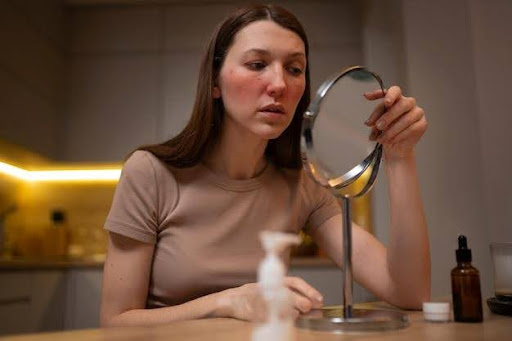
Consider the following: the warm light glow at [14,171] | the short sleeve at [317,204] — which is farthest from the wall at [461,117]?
the warm light glow at [14,171]

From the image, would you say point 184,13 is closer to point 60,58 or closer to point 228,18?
point 60,58

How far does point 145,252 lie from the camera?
841 mm

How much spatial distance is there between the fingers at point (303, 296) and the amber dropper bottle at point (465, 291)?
0.18m

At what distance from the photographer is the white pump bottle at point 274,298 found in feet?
1.04

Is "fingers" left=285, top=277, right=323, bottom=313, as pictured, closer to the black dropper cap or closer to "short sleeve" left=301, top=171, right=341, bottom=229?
the black dropper cap

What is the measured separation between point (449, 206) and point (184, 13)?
1.69 m

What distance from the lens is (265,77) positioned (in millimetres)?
772

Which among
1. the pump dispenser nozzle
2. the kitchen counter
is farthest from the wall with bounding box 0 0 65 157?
the pump dispenser nozzle

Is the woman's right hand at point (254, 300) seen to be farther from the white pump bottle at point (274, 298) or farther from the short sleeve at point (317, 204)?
the short sleeve at point (317, 204)

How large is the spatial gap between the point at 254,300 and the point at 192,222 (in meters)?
0.36

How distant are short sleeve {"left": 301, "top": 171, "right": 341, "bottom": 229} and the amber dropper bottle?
1.46 feet

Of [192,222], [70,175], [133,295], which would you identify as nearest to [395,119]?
[192,222]

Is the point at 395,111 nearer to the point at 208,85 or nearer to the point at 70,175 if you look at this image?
the point at 208,85

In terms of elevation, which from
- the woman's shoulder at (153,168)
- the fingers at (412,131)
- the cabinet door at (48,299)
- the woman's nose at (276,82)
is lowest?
the cabinet door at (48,299)
